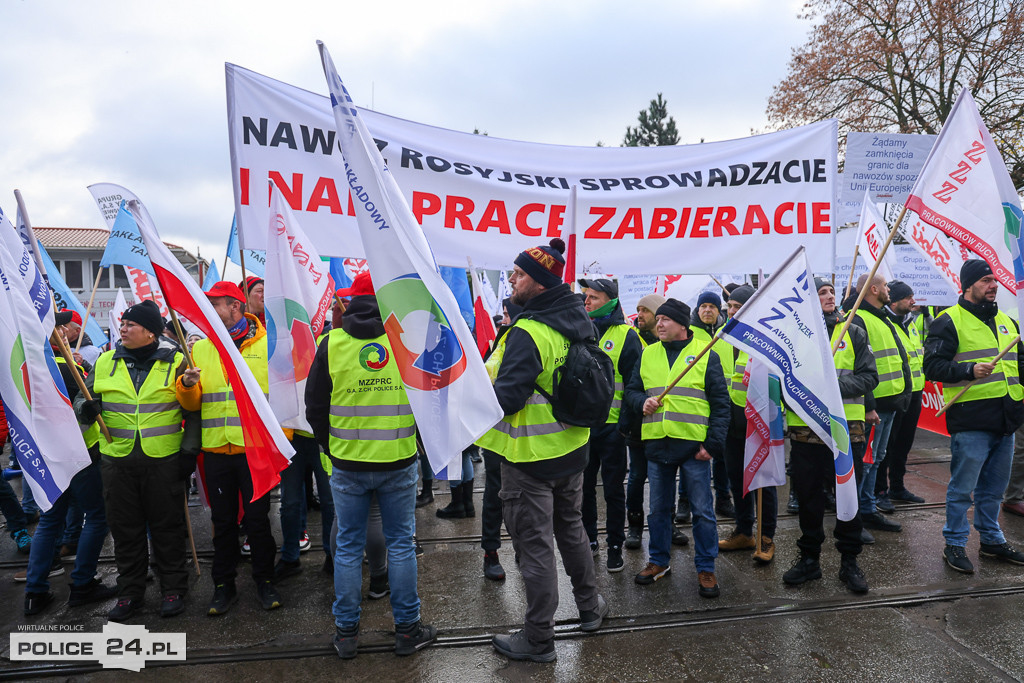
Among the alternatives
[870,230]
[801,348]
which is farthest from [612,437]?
[870,230]

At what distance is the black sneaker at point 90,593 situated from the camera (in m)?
4.40

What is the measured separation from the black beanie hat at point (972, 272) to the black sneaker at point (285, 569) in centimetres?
554

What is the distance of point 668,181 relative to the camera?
454 cm

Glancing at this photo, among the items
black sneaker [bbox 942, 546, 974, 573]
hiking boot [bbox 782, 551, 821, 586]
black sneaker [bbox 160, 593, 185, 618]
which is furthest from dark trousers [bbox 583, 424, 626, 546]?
black sneaker [bbox 160, 593, 185, 618]

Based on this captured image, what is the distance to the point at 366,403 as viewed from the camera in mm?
3654

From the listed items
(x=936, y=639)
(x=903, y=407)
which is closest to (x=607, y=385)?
(x=936, y=639)

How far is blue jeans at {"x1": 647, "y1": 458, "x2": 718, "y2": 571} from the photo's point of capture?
14.6 ft

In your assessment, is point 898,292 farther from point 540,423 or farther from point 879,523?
point 540,423

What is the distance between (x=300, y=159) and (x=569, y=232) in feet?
5.58

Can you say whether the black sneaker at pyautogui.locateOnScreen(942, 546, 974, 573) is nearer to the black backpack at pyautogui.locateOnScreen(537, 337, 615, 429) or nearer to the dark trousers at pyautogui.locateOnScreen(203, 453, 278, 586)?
the black backpack at pyautogui.locateOnScreen(537, 337, 615, 429)

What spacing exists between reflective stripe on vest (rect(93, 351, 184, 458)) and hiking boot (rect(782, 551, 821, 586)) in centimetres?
429

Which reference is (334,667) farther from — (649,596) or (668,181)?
(668,181)

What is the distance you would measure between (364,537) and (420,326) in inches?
58.0

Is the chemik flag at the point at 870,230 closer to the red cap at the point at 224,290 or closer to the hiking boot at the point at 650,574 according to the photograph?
the hiking boot at the point at 650,574
